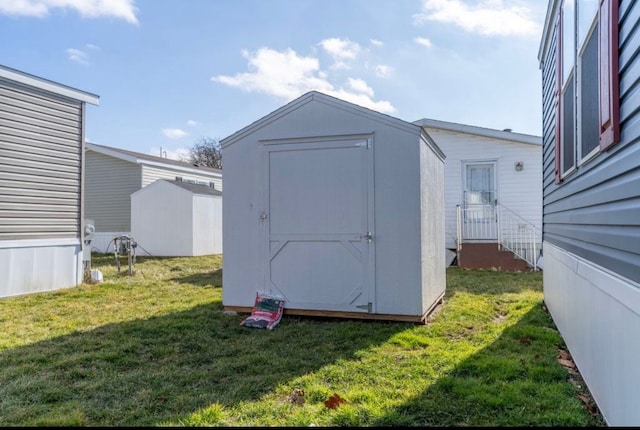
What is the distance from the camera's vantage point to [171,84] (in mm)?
14500

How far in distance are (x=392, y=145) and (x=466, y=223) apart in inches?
257

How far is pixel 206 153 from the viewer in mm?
35438

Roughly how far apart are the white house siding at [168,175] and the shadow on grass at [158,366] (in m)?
11.5

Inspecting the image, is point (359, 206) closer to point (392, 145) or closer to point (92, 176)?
point (392, 145)

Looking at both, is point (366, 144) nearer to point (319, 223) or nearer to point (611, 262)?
point (319, 223)

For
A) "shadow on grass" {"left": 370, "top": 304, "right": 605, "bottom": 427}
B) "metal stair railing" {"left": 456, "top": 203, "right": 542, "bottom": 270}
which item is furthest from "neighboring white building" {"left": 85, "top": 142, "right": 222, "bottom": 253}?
"shadow on grass" {"left": 370, "top": 304, "right": 605, "bottom": 427}

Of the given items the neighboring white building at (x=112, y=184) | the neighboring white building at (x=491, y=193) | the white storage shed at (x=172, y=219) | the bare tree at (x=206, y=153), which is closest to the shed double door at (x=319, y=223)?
the neighboring white building at (x=491, y=193)

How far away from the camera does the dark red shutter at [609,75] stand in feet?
7.34

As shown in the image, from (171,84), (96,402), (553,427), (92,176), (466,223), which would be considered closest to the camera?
(553,427)

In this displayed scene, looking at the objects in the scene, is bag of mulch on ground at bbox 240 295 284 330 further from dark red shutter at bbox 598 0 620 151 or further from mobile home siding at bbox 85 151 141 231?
mobile home siding at bbox 85 151 141 231

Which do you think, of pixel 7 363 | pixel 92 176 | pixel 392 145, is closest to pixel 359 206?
pixel 392 145

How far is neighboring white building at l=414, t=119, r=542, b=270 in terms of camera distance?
1023 cm

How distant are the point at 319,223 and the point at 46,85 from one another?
5.81m

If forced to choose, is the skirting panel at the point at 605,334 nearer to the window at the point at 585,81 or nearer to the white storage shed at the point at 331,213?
the window at the point at 585,81
